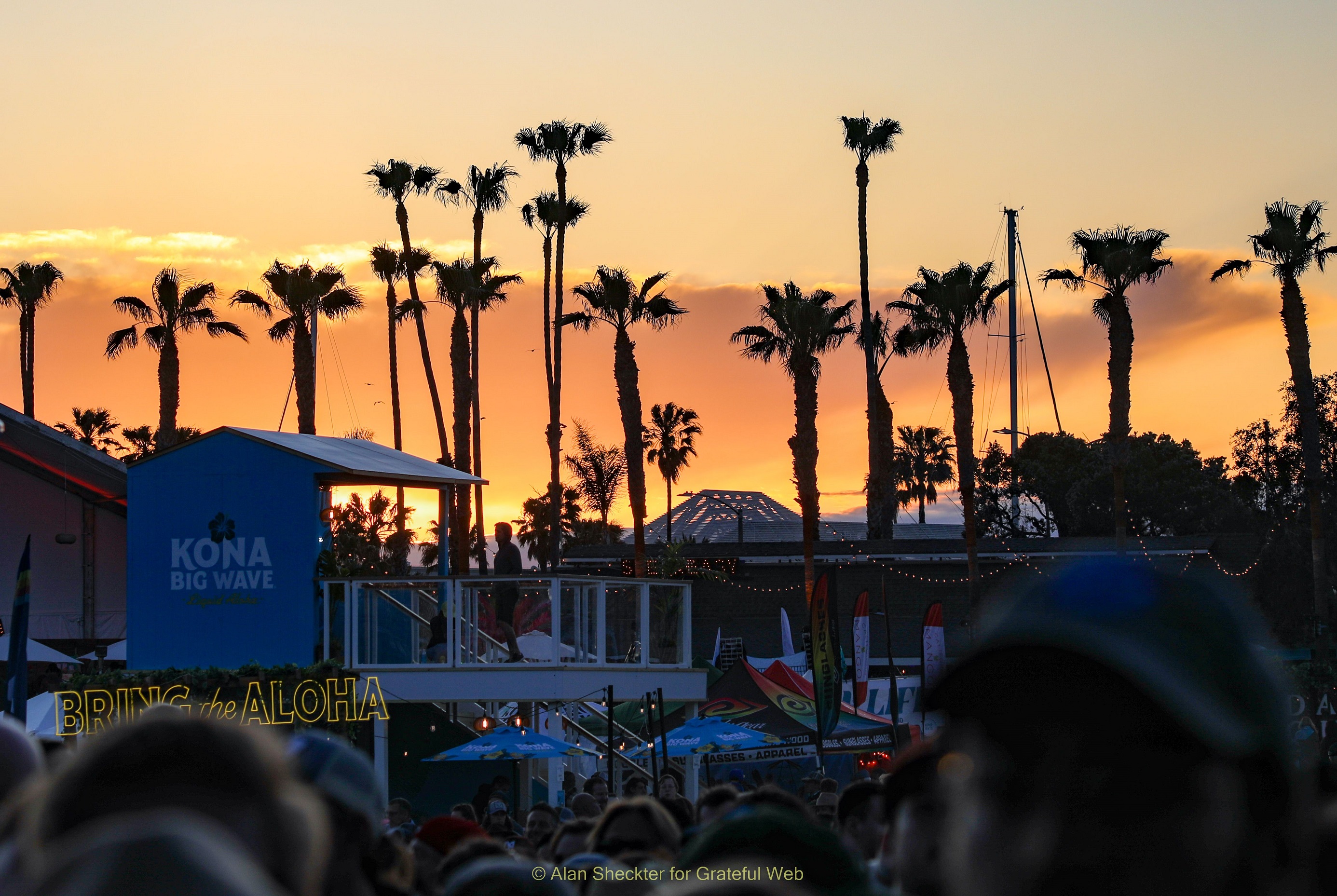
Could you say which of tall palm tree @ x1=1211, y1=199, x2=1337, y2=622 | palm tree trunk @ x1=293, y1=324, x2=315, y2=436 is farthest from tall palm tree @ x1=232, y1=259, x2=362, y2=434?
tall palm tree @ x1=1211, y1=199, x2=1337, y2=622

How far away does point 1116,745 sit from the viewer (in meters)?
1.11

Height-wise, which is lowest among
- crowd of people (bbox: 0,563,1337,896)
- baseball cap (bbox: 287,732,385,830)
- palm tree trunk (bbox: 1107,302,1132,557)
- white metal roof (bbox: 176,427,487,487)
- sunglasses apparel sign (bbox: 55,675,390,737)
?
sunglasses apparel sign (bbox: 55,675,390,737)

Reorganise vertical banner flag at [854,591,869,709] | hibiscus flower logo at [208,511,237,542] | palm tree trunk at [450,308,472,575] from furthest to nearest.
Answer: palm tree trunk at [450,308,472,575] → hibiscus flower logo at [208,511,237,542] → vertical banner flag at [854,591,869,709]

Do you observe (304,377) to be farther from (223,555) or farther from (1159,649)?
(1159,649)

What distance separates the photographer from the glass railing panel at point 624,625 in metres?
20.0

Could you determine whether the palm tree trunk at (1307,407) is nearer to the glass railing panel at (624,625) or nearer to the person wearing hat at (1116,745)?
the glass railing panel at (624,625)

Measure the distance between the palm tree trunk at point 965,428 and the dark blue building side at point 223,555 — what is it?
82.8ft

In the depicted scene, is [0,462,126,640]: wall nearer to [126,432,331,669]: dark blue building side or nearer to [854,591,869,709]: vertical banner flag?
[126,432,331,669]: dark blue building side

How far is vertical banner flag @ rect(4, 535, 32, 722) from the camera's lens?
1325cm

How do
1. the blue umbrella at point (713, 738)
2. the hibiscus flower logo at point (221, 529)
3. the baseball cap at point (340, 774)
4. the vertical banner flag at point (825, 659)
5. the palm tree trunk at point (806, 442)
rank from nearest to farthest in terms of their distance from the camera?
the baseball cap at point (340, 774) < the vertical banner flag at point (825, 659) < the blue umbrella at point (713, 738) < the hibiscus flower logo at point (221, 529) < the palm tree trunk at point (806, 442)

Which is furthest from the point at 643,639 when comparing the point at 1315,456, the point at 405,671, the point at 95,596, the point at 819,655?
the point at 1315,456

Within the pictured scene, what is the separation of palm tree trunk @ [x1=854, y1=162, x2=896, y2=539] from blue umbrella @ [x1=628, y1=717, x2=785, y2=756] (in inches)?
1119

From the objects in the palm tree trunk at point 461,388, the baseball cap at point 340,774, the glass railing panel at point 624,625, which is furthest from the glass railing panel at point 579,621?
the palm tree trunk at point 461,388

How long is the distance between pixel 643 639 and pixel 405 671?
3.31 meters
